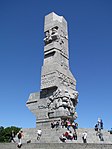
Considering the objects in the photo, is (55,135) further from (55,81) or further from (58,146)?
(55,81)

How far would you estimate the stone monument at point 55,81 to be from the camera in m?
20.7

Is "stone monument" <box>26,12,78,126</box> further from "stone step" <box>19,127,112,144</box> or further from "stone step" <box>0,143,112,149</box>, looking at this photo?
"stone step" <box>0,143,112,149</box>

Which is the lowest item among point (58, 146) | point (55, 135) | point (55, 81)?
point (58, 146)

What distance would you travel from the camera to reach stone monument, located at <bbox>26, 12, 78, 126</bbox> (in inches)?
815

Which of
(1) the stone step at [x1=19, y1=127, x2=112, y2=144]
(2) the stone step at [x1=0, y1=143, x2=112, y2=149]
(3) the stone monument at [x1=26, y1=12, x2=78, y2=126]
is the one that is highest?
(3) the stone monument at [x1=26, y1=12, x2=78, y2=126]

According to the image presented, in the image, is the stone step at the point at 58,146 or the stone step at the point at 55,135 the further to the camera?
the stone step at the point at 55,135

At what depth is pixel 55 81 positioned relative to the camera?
21781 mm

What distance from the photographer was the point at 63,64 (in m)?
23.7

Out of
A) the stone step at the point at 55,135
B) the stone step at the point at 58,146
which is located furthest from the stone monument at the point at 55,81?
the stone step at the point at 58,146

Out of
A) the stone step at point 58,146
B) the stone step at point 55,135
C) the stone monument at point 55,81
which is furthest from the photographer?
the stone monument at point 55,81

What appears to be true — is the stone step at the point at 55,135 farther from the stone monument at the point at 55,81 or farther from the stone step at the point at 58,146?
the stone monument at the point at 55,81

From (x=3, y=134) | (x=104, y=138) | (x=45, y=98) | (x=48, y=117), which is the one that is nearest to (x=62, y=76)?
(x=45, y=98)

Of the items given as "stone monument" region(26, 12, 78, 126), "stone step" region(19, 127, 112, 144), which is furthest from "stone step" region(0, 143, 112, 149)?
"stone monument" region(26, 12, 78, 126)

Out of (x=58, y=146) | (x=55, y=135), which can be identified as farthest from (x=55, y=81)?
(x=58, y=146)
